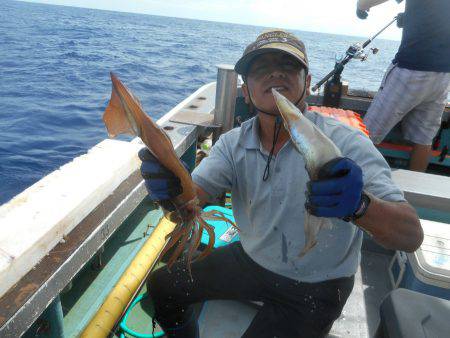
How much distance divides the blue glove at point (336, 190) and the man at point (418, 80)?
3.42 meters

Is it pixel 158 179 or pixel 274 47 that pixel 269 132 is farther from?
pixel 158 179

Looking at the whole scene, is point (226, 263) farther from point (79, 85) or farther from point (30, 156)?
point (79, 85)

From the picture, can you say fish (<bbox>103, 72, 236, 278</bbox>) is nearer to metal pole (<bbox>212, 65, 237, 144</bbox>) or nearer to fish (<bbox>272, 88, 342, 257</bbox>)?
fish (<bbox>272, 88, 342, 257</bbox>)

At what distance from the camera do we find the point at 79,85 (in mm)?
16234

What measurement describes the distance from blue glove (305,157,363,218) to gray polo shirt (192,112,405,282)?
0.54 meters

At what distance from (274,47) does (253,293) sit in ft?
5.74

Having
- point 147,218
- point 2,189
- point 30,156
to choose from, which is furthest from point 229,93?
point 30,156

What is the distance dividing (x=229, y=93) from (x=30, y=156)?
6.29m

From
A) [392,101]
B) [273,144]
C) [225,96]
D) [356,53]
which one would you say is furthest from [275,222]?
[356,53]

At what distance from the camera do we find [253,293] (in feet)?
8.64

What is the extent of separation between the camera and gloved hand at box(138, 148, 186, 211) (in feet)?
6.73

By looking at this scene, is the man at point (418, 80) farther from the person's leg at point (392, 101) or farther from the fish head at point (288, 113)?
the fish head at point (288, 113)

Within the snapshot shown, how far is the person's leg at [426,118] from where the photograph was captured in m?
4.39

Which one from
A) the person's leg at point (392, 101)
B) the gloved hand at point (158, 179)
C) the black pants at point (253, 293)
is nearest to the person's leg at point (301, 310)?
the black pants at point (253, 293)
